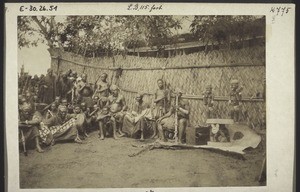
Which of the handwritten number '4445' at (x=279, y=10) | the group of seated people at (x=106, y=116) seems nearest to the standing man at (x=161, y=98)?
the group of seated people at (x=106, y=116)

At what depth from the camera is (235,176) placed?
1466 millimetres

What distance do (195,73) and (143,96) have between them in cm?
21

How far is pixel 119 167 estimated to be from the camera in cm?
145

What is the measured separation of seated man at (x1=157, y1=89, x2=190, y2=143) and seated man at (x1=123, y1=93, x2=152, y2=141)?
0.06 m

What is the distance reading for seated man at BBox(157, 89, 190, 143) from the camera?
1.45 meters

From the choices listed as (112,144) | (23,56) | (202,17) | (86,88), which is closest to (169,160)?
(112,144)

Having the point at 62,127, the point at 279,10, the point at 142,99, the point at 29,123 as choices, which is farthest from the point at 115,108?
the point at 279,10

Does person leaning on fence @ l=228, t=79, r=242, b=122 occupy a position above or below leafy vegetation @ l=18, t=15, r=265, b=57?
below

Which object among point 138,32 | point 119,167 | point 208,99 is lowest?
point 119,167

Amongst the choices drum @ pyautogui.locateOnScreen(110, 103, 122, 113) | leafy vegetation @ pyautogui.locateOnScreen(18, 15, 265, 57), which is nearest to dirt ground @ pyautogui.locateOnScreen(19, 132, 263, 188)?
drum @ pyautogui.locateOnScreen(110, 103, 122, 113)

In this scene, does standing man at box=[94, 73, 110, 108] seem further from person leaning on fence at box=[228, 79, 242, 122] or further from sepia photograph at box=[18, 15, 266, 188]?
person leaning on fence at box=[228, 79, 242, 122]

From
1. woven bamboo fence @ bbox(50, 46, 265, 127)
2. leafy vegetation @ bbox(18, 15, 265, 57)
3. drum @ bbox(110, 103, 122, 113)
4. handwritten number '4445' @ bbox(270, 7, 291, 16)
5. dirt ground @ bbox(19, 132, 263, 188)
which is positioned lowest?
dirt ground @ bbox(19, 132, 263, 188)

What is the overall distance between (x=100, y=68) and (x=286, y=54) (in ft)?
2.31
